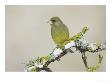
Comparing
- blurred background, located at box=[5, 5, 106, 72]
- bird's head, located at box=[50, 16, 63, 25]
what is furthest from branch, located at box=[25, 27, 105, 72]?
bird's head, located at box=[50, 16, 63, 25]

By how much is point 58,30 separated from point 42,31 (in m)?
0.10

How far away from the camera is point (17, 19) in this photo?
5.03 feet

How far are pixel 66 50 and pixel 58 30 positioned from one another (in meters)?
0.14

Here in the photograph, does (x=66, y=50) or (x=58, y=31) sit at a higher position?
(x=58, y=31)

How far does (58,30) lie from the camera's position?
1542mm

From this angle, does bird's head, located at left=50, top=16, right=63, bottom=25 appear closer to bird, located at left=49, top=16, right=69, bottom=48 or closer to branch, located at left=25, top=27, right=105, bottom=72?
bird, located at left=49, top=16, right=69, bottom=48

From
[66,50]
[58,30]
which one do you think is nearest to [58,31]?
[58,30]

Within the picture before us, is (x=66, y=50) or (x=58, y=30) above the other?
(x=58, y=30)

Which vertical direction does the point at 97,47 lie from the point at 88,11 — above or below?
below

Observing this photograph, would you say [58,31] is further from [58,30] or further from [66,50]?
[66,50]
